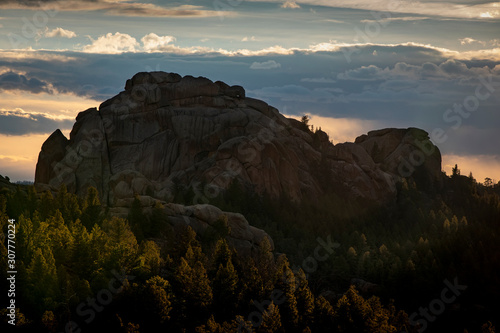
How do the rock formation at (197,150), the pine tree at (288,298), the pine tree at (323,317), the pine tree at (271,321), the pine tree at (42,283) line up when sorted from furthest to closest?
1. the rock formation at (197,150)
2. the pine tree at (323,317)
3. the pine tree at (288,298)
4. the pine tree at (271,321)
5. the pine tree at (42,283)

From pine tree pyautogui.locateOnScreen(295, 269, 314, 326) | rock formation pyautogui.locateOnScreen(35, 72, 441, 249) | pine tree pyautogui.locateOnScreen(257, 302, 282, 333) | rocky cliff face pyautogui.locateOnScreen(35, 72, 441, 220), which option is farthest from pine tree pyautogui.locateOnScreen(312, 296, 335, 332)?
rocky cliff face pyautogui.locateOnScreen(35, 72, 441, 220)

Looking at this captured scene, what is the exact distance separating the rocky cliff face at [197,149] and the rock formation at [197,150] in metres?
0.20

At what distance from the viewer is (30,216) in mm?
112875

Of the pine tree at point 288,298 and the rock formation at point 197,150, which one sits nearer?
the pine tree at point 288,298

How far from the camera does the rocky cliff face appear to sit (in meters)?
153

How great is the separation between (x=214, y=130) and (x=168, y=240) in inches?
1976

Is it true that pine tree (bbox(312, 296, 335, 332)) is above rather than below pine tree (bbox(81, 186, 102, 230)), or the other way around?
below

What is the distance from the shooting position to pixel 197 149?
522 ft

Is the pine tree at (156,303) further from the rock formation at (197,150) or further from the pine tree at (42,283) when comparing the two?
the rock formation at (197,150)

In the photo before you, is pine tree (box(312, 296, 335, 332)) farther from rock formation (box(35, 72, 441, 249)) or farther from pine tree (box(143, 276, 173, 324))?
rock formation (box(35, 72, 441, 249))

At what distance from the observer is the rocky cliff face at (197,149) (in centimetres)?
15262

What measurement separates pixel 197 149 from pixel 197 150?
0.66 ft

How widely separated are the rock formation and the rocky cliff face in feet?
0.66

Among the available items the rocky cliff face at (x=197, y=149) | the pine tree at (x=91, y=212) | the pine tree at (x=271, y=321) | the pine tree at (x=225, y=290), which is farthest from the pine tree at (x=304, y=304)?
the rocky cliff face at (x=197, y=149)
